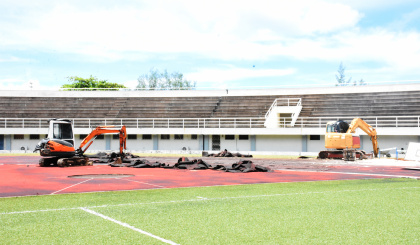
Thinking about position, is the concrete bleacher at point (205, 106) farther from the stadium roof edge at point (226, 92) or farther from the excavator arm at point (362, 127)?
the excavator arm at point (362, 127)

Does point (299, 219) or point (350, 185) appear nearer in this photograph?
point (299, 219)

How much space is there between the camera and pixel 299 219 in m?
9.51

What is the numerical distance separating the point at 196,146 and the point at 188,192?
3706 cm

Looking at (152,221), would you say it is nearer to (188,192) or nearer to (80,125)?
(188,192)

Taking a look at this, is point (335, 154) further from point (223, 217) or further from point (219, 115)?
point (223, 217)

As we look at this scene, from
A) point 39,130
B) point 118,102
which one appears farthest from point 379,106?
point 39,130

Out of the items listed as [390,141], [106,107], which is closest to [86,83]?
[106,107]

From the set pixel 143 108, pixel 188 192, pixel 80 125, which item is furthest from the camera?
pixel 143 108

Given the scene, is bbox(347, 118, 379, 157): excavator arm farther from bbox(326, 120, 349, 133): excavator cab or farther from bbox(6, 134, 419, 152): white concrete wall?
bbox(6, 134, 419, 152): white concrete wall

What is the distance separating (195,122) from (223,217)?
4395cm

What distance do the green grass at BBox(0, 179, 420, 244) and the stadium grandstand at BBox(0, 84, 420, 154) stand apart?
3388 centimetres

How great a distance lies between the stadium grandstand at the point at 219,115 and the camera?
4812 centimetres

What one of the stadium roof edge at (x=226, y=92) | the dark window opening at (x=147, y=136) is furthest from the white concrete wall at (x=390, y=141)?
the dark window opening at (x=147, y=136)

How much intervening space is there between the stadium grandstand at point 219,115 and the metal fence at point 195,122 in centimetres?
10
